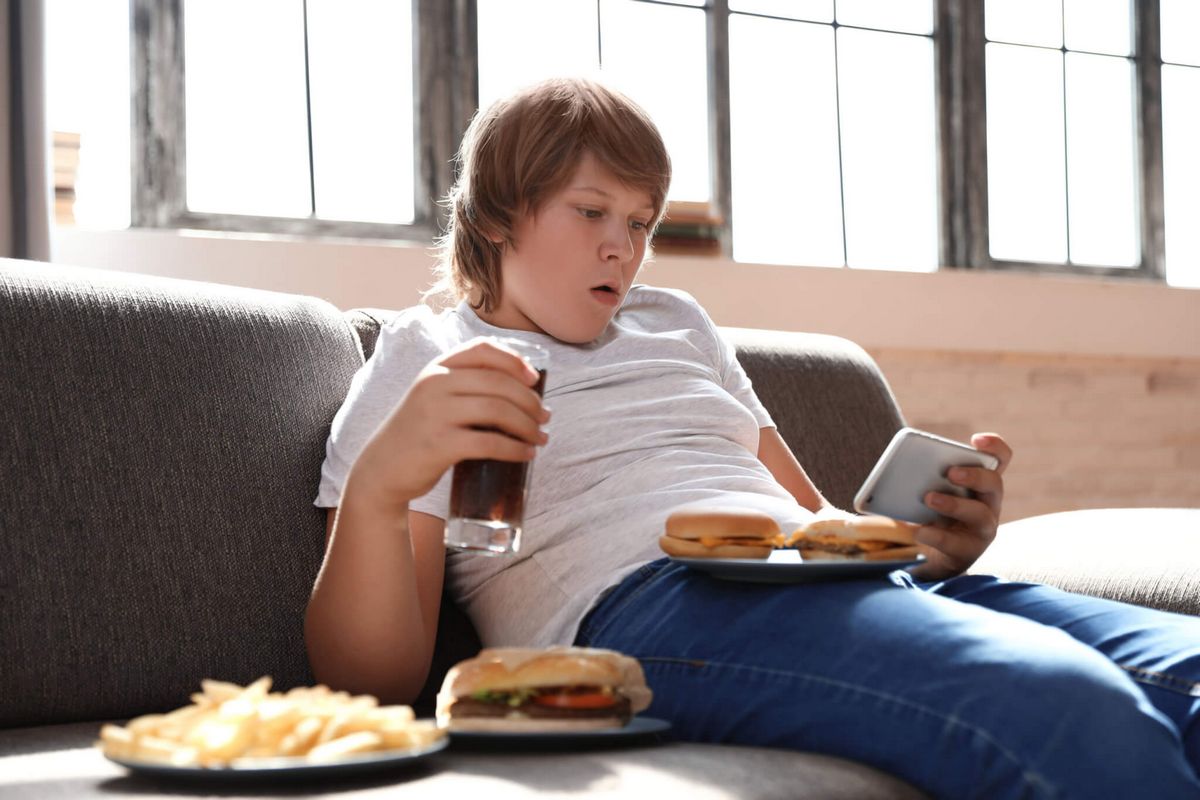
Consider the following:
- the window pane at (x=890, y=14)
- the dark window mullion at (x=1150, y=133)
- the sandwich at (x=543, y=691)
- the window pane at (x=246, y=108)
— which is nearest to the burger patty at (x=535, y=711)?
the sandwich at (x=543, y=691)

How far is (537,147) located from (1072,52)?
11.9ft

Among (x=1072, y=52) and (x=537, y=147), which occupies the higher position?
(x=1072, y=52)

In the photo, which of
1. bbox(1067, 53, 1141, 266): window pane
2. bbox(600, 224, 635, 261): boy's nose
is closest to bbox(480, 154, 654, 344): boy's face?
bbox(600, 224, 635, 261): boy's nose

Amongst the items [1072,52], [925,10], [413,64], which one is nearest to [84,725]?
[413,64]

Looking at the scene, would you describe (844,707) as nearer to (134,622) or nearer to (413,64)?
(134,622)

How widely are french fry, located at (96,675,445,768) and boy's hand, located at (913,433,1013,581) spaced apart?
0.75 meters

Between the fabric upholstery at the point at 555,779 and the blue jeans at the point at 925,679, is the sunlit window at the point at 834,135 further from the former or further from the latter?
the fabric upholstery at the point at 555,779

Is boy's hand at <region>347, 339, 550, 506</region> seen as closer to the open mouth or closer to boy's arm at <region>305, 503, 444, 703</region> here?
boy's arm at <region>305, 503, 444, 703</region>

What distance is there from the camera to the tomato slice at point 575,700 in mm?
1132

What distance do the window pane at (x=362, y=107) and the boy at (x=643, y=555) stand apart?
188cm

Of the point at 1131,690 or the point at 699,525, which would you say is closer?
the point at 1131,690

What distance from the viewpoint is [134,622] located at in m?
1.46

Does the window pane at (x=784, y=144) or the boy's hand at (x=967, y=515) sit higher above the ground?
the window pane at (x=784, y=144)

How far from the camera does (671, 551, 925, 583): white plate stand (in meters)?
1.23
